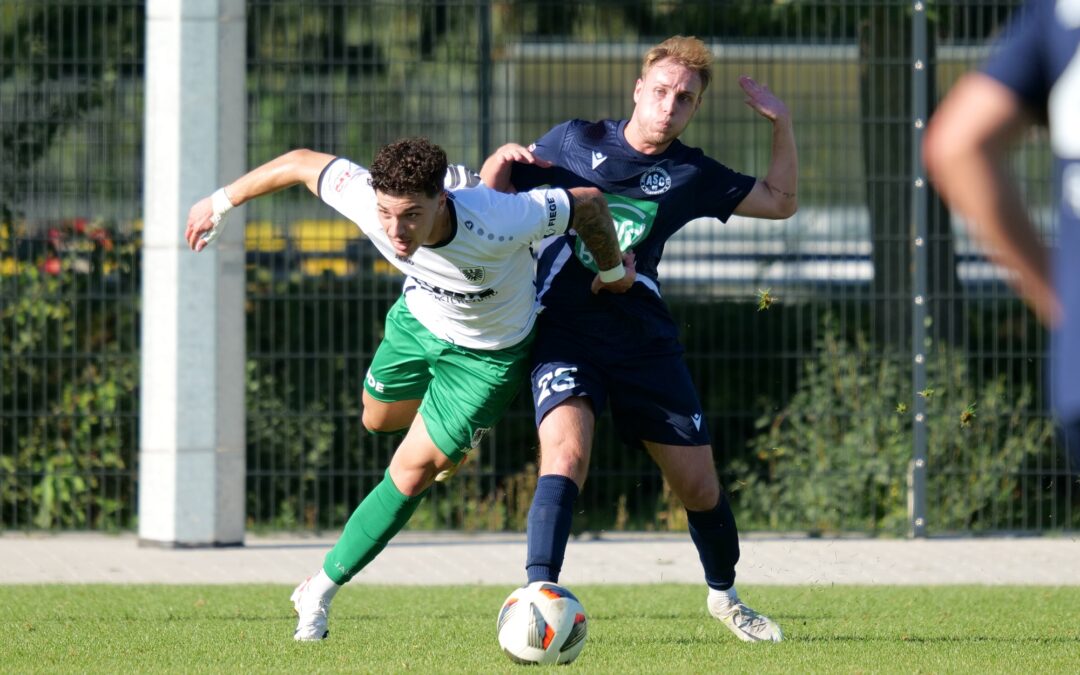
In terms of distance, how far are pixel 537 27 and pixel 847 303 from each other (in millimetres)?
2585

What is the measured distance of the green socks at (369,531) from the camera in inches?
236

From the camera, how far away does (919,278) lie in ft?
33.8

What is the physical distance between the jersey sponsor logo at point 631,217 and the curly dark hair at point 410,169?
956 millimetres

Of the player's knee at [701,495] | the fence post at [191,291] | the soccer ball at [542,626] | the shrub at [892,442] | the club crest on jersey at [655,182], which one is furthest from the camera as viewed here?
the shrub at [892,442]

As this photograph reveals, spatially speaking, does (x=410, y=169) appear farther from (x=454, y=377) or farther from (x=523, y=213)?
(x=454, y=377)

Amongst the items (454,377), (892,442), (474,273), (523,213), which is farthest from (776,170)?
(892,442)

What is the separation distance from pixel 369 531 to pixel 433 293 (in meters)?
0.89

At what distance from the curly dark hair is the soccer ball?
1300mm

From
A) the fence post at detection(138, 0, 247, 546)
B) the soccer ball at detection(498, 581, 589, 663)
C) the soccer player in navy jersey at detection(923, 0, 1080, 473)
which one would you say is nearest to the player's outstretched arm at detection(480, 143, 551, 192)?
the soccer ball at detection(498, 581, 589, 663)

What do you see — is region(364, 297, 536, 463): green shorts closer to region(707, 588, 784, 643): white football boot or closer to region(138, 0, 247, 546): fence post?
region(707, 588, 784, 643): white football boot

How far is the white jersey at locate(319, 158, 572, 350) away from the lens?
555 centimetres

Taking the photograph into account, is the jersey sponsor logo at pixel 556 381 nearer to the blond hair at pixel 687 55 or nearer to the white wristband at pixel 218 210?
the blond hair at pixel 687 55

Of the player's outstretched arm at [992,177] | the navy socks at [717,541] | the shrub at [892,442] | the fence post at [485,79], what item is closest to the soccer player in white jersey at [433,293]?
the navy socks at [717,541]

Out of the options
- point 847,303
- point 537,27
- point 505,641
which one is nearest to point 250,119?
point 537,27
